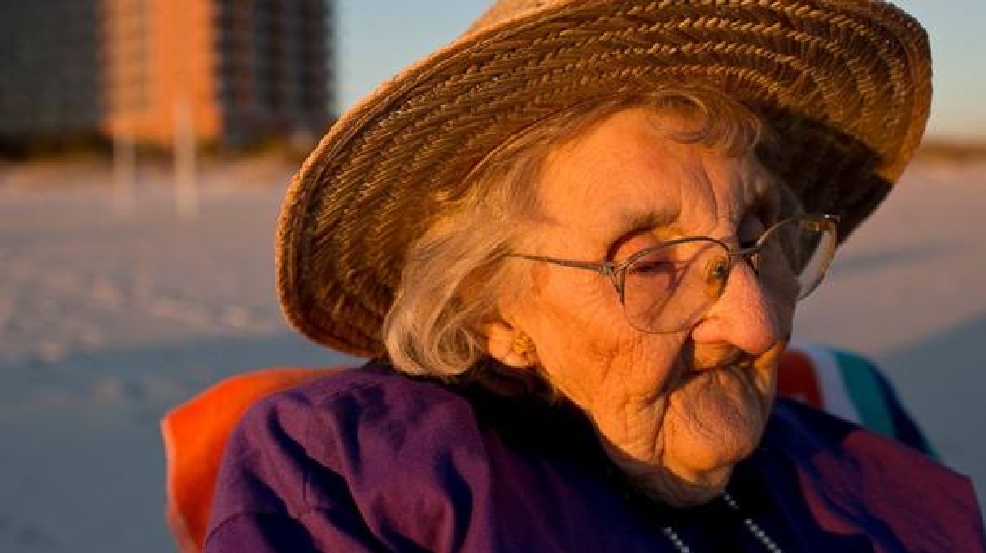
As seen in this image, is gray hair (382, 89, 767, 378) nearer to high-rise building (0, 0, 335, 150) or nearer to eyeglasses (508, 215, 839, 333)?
eyeglasses (508, 215, 839, 333)

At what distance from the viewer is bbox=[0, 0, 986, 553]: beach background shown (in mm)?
3326

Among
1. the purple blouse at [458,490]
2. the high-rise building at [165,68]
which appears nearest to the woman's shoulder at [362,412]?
the purple blouse at [458,490]

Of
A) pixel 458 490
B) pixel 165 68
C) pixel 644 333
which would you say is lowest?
pixel 165 68

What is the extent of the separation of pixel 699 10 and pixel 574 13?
Result: 0.17 meters

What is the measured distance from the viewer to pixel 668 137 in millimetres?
1396

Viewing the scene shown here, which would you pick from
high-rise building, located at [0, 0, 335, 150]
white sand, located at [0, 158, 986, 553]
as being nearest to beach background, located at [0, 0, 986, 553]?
white sand, located at [0, 158, 986, 553]

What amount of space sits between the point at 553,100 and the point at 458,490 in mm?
500

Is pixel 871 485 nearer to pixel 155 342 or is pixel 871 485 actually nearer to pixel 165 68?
pixel 155 342

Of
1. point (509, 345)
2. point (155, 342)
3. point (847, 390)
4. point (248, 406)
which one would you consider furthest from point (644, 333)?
point (155, 342)

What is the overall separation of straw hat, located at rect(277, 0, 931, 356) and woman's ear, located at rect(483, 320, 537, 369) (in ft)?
0.69

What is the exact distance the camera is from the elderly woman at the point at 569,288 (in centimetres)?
128

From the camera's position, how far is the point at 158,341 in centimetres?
565

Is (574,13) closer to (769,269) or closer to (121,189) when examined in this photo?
(769,269)

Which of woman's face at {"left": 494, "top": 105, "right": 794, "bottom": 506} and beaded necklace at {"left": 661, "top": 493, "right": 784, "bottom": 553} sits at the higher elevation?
woman's face at {"left": 494, "top": 105, "right": 794, "bottom": 506}
